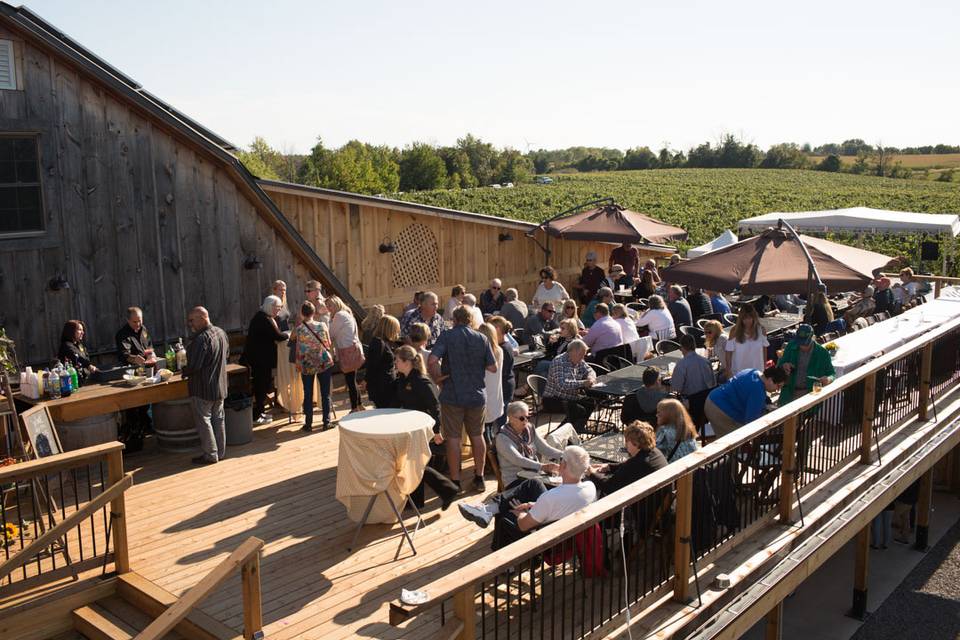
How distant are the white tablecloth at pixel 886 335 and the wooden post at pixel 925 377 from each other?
47 centimetres

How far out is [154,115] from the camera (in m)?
10.5

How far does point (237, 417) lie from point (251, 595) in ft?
A: 15.7

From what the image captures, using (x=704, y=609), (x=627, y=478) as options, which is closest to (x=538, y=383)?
(x=627, y=478)

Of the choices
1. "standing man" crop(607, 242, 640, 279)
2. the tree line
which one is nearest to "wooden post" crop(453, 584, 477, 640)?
"standing man" crop(607, 242, 640, 279)

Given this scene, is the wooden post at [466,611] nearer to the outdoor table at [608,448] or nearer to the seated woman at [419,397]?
the outdoor table at [608,448]

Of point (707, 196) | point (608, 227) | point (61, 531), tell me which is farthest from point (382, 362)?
point (707, 196)

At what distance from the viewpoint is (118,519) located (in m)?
6.71

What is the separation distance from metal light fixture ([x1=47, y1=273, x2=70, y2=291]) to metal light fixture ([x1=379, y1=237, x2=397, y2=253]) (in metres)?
5.09

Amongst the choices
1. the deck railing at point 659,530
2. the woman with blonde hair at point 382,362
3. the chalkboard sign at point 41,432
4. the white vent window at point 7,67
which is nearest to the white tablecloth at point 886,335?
the deck railing at point 659,530

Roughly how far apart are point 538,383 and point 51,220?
231 inches

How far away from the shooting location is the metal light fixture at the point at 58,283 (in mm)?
9898

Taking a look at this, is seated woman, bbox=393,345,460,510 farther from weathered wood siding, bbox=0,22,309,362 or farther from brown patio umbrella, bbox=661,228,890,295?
weathered wood siding, bbox=0,22,309,362

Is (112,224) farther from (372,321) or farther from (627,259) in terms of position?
(627,259)

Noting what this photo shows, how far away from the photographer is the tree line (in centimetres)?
7188
